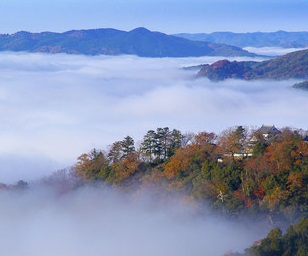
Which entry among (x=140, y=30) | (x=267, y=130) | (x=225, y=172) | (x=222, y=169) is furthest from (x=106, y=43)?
(x=225, y=172)

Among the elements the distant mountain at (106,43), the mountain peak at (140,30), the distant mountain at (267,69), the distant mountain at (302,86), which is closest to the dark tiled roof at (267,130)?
the distant mountain at (302,86)

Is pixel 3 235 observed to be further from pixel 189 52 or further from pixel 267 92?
pixel 189 52

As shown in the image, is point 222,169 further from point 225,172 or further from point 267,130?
point 267,130

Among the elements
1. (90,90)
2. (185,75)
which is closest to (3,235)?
(90,90)

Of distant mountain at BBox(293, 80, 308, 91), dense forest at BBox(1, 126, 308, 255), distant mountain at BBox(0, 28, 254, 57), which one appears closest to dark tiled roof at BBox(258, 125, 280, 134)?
dense forest at BBox(1, 126, 308, 255)

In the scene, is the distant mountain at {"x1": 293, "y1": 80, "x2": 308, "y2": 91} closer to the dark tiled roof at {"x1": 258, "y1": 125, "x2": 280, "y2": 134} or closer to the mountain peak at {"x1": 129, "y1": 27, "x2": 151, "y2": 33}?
the dark tiled roof at {"x1": 258, "y1": 125, "x2": 280, "y2": 134}
